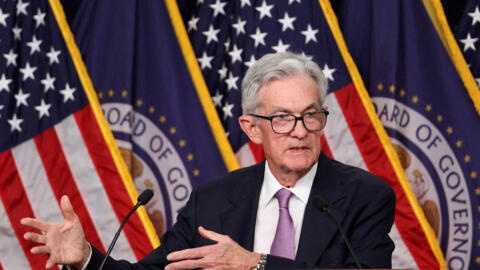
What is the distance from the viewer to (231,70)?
12.9ft

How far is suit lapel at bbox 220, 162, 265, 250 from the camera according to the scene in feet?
7.43

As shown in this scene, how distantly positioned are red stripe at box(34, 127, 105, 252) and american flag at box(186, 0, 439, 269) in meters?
0.94

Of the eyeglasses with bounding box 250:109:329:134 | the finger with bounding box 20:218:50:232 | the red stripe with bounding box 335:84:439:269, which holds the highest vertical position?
the eyeglasses with bounding box 250:109:329:134

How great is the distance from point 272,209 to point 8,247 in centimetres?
202

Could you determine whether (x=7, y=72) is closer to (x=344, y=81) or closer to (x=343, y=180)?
(x=344, y=81)

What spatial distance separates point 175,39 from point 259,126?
1.73 m

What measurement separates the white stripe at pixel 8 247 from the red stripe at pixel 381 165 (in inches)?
78.3

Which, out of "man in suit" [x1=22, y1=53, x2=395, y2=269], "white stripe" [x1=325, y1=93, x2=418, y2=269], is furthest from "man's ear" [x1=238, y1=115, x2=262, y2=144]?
"white stripe" [x1=325, y1=93, x2=418, y2=269]

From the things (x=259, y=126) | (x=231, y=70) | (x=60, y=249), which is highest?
(x=231, y=70)

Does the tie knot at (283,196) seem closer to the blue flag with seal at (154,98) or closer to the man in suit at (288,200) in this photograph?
the man in suit at (288,200)

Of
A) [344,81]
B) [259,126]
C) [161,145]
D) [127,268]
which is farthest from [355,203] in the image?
[161,145]

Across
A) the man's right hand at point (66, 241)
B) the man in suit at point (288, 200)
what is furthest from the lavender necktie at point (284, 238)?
the man's right hand at point (66, 241)

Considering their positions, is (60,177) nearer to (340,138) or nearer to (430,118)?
(340,138)

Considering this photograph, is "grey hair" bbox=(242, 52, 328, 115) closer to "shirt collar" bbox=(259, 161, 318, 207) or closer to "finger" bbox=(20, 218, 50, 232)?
"shirt collar" bbox=(259, 161, 318, 207)
